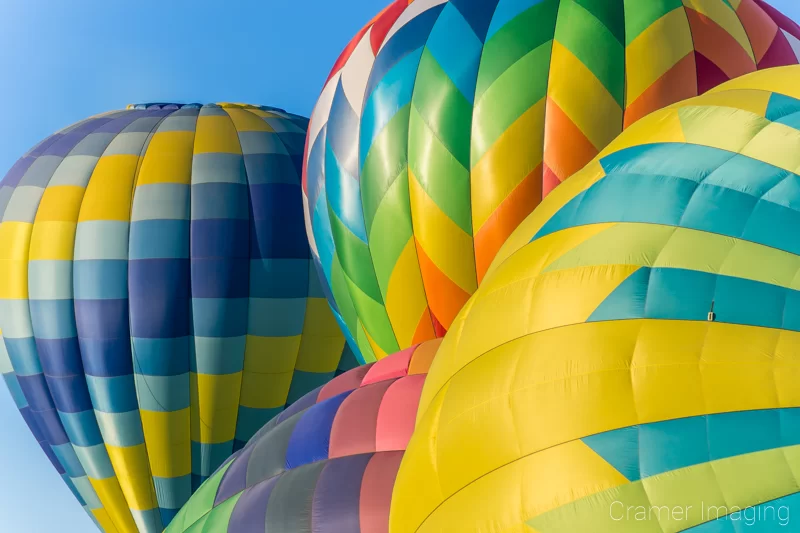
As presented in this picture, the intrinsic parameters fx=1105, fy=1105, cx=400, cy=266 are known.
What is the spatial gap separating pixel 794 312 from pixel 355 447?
2196 millimetres

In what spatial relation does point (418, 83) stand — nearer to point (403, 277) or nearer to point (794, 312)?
point (403, 277)

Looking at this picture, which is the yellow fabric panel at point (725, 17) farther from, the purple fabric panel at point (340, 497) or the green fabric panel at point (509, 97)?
the purple fabric panel at point (340, 497)

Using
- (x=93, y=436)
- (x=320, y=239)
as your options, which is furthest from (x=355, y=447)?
(x=93, y=436)

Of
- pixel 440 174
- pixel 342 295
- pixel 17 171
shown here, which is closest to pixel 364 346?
pixel 342 295

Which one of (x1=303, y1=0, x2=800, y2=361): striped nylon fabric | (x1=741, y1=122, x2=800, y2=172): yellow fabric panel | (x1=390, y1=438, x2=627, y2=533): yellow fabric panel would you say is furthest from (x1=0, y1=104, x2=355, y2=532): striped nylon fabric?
(x1=741, y1=122, x2=800, y2=172): yellow fabric panel

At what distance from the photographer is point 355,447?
4777 mm

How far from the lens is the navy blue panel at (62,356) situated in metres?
9.02

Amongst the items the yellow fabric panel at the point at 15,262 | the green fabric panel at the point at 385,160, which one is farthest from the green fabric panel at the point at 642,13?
the yellow fabric panel at the point at 15,262

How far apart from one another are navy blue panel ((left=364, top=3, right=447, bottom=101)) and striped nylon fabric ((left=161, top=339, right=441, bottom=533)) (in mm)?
1769

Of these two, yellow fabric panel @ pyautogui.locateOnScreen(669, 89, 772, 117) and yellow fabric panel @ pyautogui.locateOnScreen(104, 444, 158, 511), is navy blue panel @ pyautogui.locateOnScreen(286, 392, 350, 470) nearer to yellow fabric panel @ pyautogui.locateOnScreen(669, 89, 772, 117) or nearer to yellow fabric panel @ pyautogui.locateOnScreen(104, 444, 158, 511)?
yellow fabric panel @ pyautogui.locateOnScreen(669, 89, 772, 117)

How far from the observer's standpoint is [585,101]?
5512 millimetres

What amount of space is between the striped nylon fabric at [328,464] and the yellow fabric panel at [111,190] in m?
4.06

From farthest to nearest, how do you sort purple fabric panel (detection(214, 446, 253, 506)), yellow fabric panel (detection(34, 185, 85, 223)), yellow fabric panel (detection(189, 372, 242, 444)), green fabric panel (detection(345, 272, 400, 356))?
1. yellow fabric panel (detection(34, 185, 85, 223))
2. yellow fabric panel (detection(189, 372, 242, 444))
3. green fabric panel (detection(345, 272, 400, 356))
4. purple fabric panel (detection(214, 446, 253, 506))

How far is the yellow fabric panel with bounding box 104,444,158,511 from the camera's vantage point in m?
9.09
